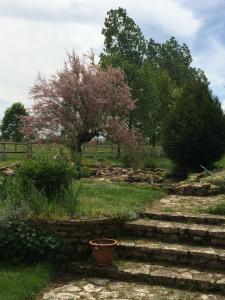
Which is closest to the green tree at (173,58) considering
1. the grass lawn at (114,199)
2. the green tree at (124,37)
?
the green tree at (124,37)

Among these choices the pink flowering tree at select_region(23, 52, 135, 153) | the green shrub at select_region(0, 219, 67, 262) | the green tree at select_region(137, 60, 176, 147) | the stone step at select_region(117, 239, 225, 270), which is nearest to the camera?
the stone step at select_region(117, 239, 225, 270)

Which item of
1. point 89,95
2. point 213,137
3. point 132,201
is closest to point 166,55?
point 89,95

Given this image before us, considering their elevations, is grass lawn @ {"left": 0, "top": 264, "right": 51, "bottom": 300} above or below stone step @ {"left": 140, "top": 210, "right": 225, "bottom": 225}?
below

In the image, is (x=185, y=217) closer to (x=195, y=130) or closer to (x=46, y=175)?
(x=46, y=175)

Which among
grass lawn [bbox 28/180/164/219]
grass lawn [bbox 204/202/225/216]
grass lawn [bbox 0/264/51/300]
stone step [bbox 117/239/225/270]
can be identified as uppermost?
grass lawn [bbox 28/180/164/219]

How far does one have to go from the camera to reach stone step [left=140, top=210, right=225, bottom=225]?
25.5 ft

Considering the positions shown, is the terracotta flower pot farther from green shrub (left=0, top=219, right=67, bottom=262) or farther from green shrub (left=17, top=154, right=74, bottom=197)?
green shrub (left=17, top=154, right=74, bottom=197)

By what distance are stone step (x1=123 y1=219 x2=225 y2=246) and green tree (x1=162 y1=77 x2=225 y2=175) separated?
8.65 meters

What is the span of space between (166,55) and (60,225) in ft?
161

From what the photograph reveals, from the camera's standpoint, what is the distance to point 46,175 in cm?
839

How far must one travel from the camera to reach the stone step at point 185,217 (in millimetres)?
7785

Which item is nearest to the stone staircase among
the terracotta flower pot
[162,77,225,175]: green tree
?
the terracotta flower pot

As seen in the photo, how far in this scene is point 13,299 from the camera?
18.1 ft

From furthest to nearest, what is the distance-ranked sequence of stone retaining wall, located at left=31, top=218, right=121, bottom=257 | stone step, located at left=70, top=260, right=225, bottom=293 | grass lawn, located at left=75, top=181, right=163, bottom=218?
grass lawn, located at left=75, top=181, right=163, bottom=218 → stone retaining wall, located at left=31, top=218, right=121, bottom=257 → stone step, located at left=70, top=260, right=225, bottom=293
